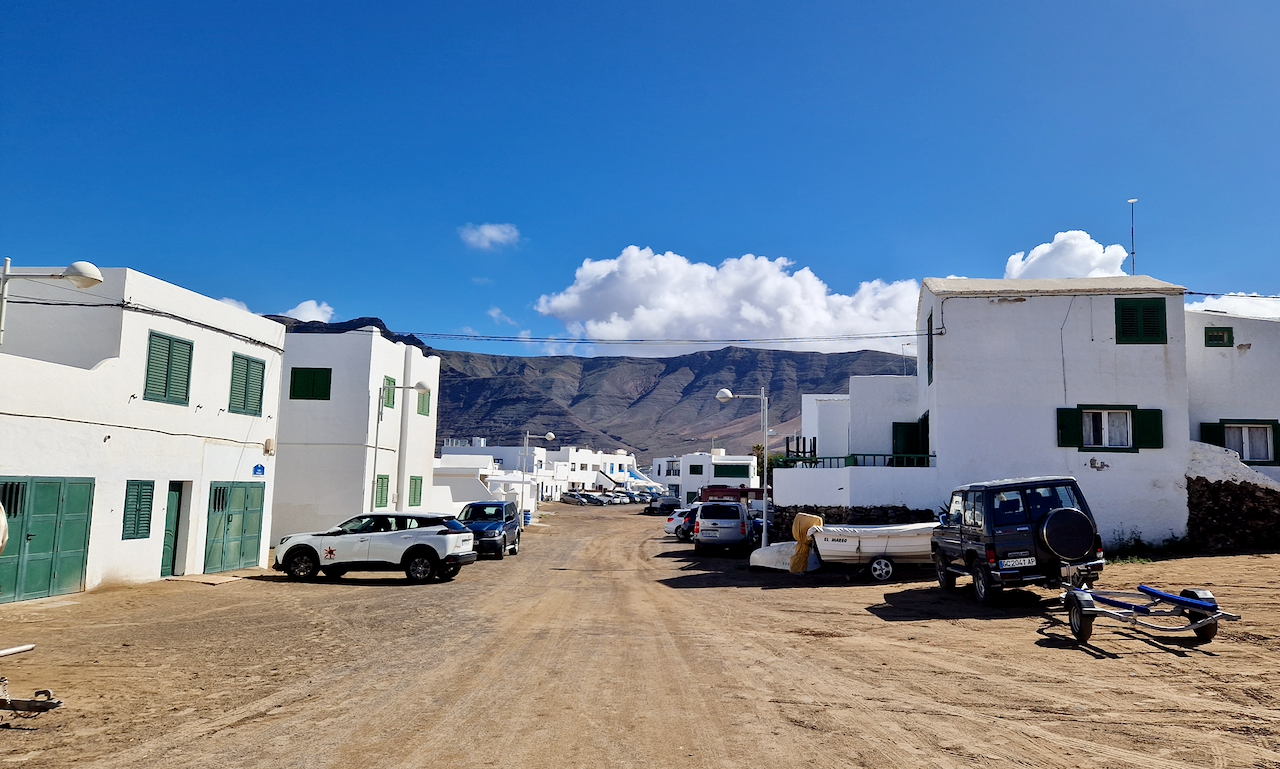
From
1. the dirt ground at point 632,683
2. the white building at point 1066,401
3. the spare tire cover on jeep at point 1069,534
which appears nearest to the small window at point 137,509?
the dirt ground at point 632,683

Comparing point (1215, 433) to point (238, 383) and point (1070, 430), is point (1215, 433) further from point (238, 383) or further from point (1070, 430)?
point (238, 383)

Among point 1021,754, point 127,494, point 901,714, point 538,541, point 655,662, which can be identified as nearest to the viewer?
point 1021,754

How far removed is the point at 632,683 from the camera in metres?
8.46

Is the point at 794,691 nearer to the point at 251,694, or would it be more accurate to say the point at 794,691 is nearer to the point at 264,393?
the point at 251,694

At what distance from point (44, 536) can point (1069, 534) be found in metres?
17.3

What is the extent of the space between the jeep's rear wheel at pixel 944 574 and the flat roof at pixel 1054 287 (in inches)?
347

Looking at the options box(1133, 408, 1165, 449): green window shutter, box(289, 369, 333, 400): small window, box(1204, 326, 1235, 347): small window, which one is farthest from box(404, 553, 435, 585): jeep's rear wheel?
box(1204, 326, 1235, 347): small window

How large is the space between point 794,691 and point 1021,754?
94.6 inches

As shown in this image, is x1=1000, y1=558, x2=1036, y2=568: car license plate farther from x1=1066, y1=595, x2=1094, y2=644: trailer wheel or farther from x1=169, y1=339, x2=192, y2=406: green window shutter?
x1=169, y1=339, x2=192, y2=406: green window shutter

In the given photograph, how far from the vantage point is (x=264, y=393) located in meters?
21.9

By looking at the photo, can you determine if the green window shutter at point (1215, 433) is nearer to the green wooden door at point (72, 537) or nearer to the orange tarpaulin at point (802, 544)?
the orange tarpaulin at point (802, 544)

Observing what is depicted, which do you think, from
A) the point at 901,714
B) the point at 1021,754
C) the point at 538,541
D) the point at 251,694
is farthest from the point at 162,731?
the point at 538,541

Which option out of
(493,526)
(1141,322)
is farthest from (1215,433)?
(493,526)

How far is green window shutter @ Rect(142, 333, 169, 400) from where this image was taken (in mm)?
17438
